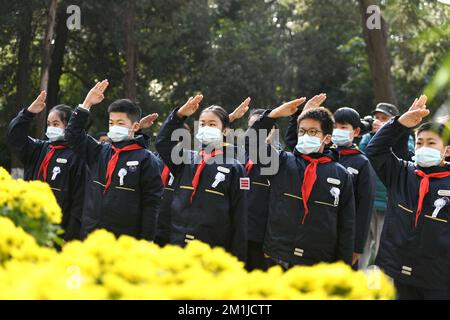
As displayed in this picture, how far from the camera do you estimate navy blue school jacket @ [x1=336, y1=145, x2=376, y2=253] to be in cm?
756

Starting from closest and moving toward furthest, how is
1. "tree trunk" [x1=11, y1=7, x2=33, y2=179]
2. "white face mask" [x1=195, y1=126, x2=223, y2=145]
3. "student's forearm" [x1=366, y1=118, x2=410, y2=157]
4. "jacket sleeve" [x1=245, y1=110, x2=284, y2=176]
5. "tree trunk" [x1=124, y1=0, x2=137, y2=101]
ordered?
"student's forearm" [x1=366, y1=118, x2=410, y2=157] → "jacket sleeve" [x1=245, y1=110, x2=284, y2=176] → "white face mask" [x1=195, y1=126, x2=223, y2=145] → "tree trunk" [x1=124, y1=0, x2=137, y2=101] → "tree trunk" [x1=11, y1=7, x2=33, y2=179]

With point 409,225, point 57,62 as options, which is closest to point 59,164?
point 409,225

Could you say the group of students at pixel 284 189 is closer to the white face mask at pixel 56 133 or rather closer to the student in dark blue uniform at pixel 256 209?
the student in dark blue uniform at pixel 256 209

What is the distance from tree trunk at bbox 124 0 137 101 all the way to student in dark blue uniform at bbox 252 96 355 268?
16.7m

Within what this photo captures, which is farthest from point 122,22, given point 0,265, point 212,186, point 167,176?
point 0,265

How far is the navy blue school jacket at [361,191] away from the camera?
7.56 metres

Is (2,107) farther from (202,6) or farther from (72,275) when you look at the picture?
(72,275)

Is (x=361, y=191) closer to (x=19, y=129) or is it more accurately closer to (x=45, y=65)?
(x=19, y=129)

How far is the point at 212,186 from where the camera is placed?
6.74 meters

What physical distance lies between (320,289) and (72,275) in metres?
0.88

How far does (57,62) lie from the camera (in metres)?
27.0

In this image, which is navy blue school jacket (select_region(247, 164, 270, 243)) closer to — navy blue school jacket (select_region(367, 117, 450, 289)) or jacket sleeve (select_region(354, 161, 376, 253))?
jacket sleeve (select_region(354, 161, 376, 253))

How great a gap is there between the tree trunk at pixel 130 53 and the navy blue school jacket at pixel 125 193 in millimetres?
15767

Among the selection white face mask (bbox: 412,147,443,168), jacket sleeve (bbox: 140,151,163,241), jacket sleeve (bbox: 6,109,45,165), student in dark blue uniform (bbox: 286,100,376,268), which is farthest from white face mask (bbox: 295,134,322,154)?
jacket sleeve (bbox: 6,109,45,165)
